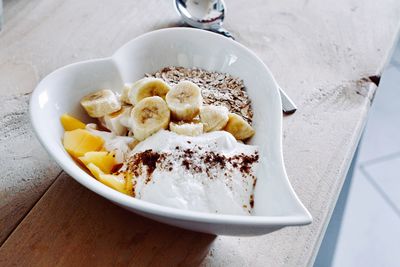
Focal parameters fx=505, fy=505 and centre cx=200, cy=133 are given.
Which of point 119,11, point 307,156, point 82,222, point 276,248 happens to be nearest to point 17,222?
point 82,222

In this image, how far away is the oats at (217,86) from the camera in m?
0.84

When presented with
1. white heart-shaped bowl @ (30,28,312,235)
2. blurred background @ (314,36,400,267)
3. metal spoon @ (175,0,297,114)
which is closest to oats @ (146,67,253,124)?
white heart-shaped bowl @ (30,28,312,235)

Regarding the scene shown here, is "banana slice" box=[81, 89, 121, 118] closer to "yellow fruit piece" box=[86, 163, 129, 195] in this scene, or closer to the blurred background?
"yellow fruit piece" box=[86, 163, 129, 195]

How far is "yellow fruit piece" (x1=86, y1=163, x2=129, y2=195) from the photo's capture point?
67 centimetres

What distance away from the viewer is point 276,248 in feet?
2.32

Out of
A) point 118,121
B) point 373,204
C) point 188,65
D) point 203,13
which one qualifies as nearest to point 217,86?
point 188,65

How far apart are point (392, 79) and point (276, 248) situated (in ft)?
4.99

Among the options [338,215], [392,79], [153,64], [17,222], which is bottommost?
[338,215]

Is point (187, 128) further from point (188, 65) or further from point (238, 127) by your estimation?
point (188, 65)

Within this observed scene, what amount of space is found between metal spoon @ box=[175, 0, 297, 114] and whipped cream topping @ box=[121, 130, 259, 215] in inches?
17.5

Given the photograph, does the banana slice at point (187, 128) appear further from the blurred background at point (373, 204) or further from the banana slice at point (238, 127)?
the blurred background at point (373, 204)

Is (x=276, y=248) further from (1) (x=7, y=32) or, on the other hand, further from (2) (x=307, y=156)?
(1) (x=7, y=32)

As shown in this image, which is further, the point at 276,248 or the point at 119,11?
the point at 119,11

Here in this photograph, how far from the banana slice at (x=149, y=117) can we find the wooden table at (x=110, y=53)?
0.12 meters
